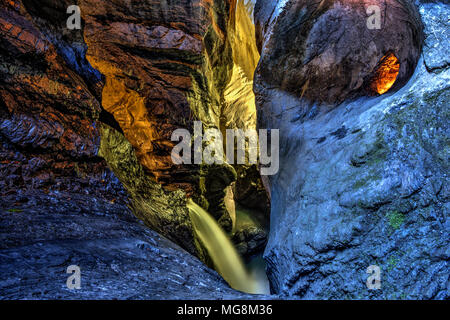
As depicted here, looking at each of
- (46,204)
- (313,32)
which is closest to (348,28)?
(313,32)

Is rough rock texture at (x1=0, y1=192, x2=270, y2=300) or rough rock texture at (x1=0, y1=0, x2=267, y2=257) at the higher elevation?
rough rock texture at (x1=0, y1=0, x2=267, y2=257)

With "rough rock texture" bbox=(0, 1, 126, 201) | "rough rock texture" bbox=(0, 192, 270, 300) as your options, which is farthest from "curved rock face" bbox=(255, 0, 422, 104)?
"rough rock texture" bbox=(0, 192, 270, 300)

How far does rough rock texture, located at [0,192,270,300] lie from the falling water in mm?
4494

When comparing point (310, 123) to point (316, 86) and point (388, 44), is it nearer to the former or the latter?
point (316, 86)

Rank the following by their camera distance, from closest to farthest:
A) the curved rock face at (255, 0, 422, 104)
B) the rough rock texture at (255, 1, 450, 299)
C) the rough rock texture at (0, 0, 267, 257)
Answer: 1. the rough rock texture at (255, 1, 450, 299)
2. the rough rock texture at (0, 0, 267, 257)
3. the curved rock face at (255, 0, 422, 104)

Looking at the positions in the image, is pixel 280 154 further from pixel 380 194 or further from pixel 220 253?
pixel 220 253

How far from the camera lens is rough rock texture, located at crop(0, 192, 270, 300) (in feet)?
5.98

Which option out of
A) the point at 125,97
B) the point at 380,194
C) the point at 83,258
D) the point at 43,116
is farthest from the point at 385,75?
the point at 125,97

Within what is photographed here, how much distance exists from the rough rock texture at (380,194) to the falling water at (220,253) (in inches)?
165

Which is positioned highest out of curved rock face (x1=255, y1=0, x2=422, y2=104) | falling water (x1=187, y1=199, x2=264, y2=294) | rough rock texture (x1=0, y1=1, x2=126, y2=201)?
curved rock face (x1=255, y1=0, x2=422, y2=104)

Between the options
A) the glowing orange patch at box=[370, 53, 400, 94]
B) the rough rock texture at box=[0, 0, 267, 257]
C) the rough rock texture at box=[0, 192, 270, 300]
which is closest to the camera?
the rough rock texture at box=[0, 192, 270, 300]

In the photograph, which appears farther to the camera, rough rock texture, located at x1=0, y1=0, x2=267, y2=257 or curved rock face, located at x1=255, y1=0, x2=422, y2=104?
curved rock face, located at x1=255, y1=0, x2=422, y2=104

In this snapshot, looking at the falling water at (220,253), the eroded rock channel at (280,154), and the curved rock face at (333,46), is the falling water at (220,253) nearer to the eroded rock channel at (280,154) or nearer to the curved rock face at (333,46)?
the eroded rock channel at (280,154)

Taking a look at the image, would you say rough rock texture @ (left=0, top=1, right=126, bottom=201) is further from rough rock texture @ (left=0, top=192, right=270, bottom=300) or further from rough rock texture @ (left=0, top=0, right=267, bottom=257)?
rough rock texture @ (left=0, top=192, right=270, bottom=300)
